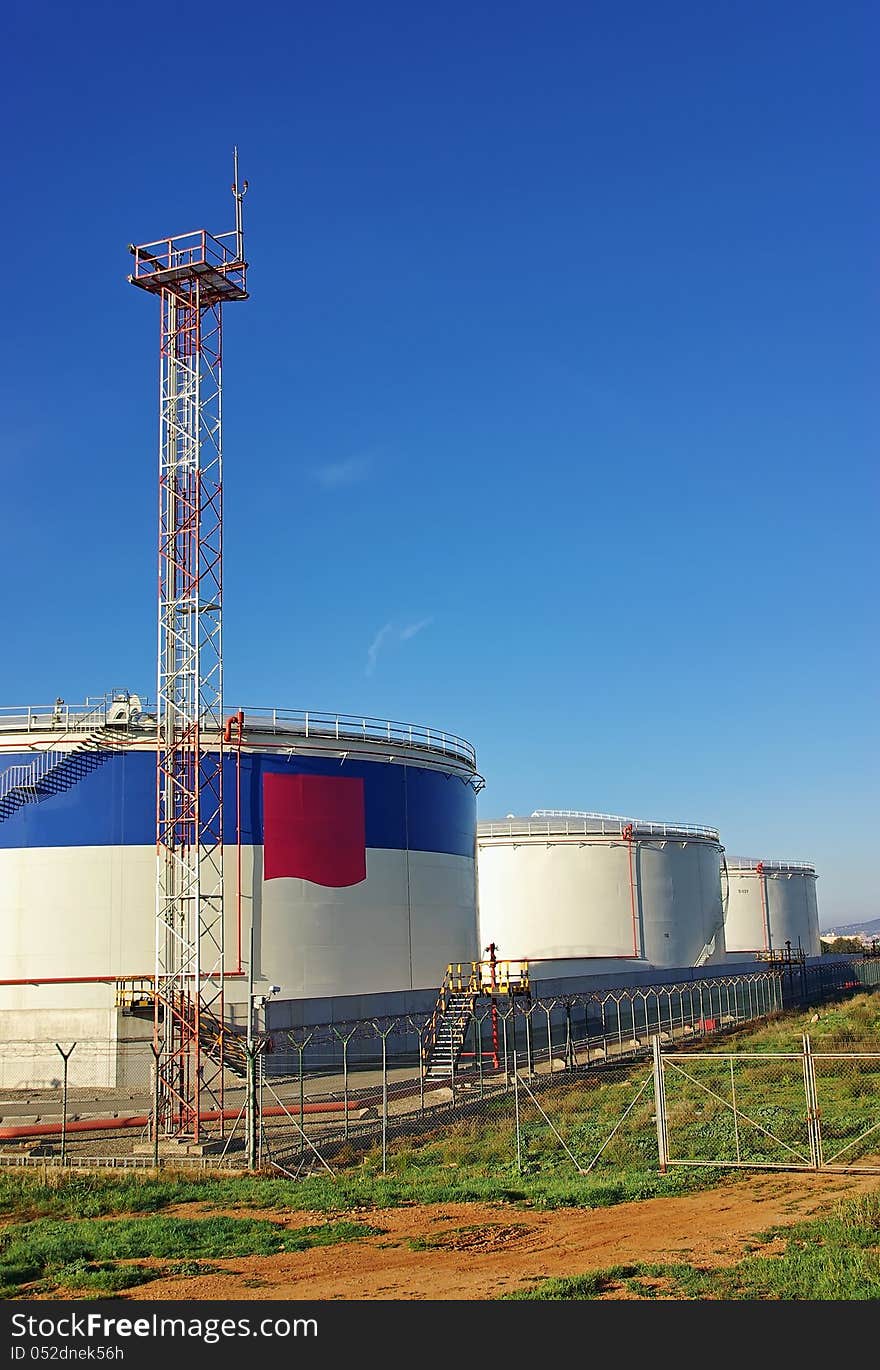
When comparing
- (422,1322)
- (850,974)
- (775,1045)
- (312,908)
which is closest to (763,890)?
(850,974)

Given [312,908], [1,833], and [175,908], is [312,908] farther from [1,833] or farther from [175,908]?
[1,833]

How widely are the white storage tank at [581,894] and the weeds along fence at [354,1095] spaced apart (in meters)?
7.67

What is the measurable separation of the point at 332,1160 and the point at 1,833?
70.4 feet

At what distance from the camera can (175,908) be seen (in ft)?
125

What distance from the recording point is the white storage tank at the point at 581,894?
2468 inches

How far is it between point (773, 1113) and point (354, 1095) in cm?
1319

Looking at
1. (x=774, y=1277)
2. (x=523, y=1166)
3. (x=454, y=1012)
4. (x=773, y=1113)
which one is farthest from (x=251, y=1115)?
(x=454, y=1012)

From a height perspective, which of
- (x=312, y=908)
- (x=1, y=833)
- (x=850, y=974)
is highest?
(x=1, y=833)

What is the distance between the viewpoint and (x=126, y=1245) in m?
16.7

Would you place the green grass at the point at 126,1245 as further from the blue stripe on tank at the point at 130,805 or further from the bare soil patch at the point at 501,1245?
the blue stripe on tank at the point at 130,805

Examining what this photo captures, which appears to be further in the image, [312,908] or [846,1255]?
[312,908]

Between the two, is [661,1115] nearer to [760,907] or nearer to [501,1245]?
[501,1245]

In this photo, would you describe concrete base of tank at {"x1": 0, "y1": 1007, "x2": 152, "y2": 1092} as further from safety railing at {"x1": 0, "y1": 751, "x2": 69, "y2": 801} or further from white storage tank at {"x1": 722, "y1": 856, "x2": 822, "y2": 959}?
white storage tank at {"x1": 722, "y1": 856, "x2": 822, "y2": 959}

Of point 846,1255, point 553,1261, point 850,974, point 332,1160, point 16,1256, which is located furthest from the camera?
point 850,974
